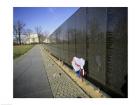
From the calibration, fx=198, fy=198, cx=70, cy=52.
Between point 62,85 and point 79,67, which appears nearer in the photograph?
point 79,67

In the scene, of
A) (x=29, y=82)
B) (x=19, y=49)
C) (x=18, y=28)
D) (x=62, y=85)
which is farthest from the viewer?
(x=62, y=85)

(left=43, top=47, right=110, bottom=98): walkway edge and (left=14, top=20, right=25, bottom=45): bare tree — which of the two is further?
(left=14, top=20, right=25, bottom=45): bare tree

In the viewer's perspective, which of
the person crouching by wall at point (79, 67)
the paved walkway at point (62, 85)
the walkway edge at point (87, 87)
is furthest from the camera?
the person crouching by wall at point (79, 67)

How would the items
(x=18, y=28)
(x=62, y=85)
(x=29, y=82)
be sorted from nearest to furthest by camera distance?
(x=18, y=28)
(x=29, y=82)
(x=62, y=85)

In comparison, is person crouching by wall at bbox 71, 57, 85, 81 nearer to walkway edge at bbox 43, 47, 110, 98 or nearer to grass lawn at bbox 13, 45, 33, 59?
walkway edge at bbox 43, 47, 110, 98

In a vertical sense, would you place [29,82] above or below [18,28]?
below

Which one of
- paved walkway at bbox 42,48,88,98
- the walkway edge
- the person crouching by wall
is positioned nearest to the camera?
the walkway edge

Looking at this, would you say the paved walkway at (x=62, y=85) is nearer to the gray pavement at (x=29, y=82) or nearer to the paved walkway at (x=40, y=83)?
the paved walkway at (x=40, y=83)

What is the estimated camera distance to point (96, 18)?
12.3 ft

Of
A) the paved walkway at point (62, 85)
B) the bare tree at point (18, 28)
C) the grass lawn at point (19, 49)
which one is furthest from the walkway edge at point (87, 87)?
the bare tree at point (18, 28)

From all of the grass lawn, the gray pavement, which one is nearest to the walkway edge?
the gray pavement

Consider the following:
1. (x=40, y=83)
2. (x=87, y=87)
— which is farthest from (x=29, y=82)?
(x=87, y=87)

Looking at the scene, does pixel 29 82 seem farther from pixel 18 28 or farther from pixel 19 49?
pixel 18 28
